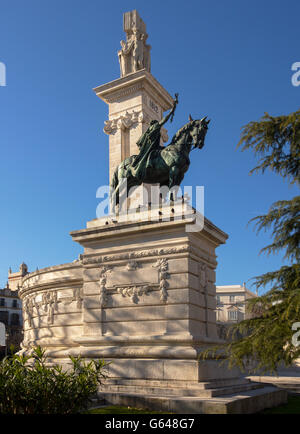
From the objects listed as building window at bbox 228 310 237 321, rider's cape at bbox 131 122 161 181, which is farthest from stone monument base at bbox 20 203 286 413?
building window at bbox 228 310 237 321

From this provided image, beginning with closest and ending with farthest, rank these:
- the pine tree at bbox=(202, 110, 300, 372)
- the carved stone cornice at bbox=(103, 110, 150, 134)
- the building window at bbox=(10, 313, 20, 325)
Result: the pine tree at bbox=(202, 110, 300, 372)
the carved stone cornice at bbox=(103, 110, 150, 134)
the building window at bbox=(10, 313, 20, 325)

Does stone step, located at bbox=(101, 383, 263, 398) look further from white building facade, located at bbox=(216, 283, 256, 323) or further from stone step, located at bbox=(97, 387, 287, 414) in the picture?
white building facade, located at bbox=(216, 283, 256, 323)

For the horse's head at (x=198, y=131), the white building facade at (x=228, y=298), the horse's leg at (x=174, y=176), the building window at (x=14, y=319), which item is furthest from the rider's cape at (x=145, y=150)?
the building window at (x=14, y=319)

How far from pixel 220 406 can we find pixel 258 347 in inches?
98.8

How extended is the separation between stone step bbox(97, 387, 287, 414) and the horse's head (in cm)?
795

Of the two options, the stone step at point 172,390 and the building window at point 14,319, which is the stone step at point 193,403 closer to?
the stone step at point 172,390

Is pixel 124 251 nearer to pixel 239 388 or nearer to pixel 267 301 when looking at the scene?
pixel 239 388

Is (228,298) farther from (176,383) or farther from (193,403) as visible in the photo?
(193,403)

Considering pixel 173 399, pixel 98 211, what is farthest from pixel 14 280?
pixel 173 399

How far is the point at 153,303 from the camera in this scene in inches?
529

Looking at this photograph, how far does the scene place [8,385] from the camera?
8422 millimetres

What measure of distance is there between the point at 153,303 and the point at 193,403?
12.1ft

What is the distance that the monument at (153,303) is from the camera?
39.6 feet

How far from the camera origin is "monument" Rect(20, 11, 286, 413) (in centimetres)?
1206
